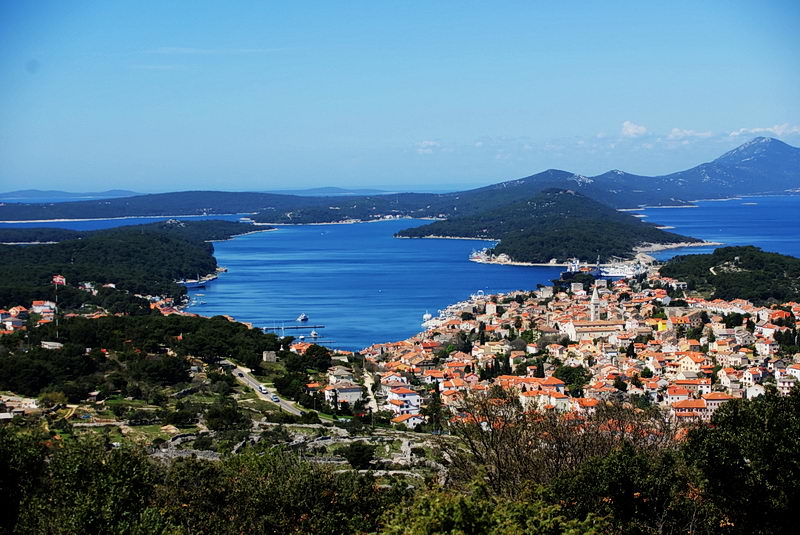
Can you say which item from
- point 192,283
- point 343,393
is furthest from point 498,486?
point 192,283

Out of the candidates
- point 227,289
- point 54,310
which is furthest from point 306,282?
point 54,310

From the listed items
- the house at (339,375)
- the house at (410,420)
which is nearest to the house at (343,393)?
the house at (339,375)

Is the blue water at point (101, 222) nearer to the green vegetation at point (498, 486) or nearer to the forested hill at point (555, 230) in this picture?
the forested hill at point (555, 230)

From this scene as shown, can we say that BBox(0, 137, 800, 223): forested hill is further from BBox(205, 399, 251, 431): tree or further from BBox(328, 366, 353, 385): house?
BBox(205, 399, 251, 431): tree

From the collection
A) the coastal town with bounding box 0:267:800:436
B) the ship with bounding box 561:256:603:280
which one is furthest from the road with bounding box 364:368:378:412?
the ship with bounding box 561:256:603:280

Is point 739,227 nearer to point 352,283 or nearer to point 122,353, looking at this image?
point 352,283

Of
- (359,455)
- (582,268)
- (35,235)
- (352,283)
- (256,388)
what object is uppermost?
(35,235)
